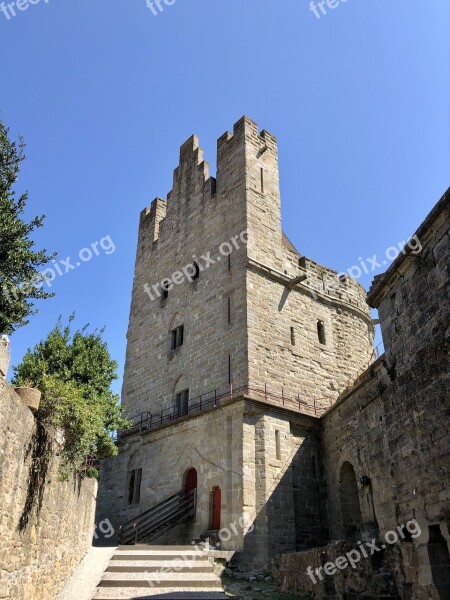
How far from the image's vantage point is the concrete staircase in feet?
29.9

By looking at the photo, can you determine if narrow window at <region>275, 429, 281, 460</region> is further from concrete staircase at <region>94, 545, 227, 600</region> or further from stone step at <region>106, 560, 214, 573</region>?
stone step at <region>106, 560, 214, 573</region>

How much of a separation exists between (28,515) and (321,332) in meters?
13.7

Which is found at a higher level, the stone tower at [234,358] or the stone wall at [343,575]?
the stone tower at [234,358]

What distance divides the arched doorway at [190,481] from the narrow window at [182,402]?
231 centimetres

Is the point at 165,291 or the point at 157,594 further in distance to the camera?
the point at 165,291

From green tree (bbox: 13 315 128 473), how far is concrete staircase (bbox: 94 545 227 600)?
2.41m

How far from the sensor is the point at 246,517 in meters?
12.3

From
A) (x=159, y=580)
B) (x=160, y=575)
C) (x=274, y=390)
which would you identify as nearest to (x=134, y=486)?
(x=274, y=390)

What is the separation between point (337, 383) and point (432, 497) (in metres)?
11.1

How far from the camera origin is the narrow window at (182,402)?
17.0 meters

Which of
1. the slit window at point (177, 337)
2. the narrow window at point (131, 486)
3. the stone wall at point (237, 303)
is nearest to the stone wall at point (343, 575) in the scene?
the stone wall at point (237, 303)

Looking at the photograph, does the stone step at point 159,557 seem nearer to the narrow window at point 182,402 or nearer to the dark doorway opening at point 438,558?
the narrow window at point 182,402

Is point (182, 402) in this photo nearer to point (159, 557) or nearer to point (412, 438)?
point (159, 557)

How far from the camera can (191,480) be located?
49.2ft
